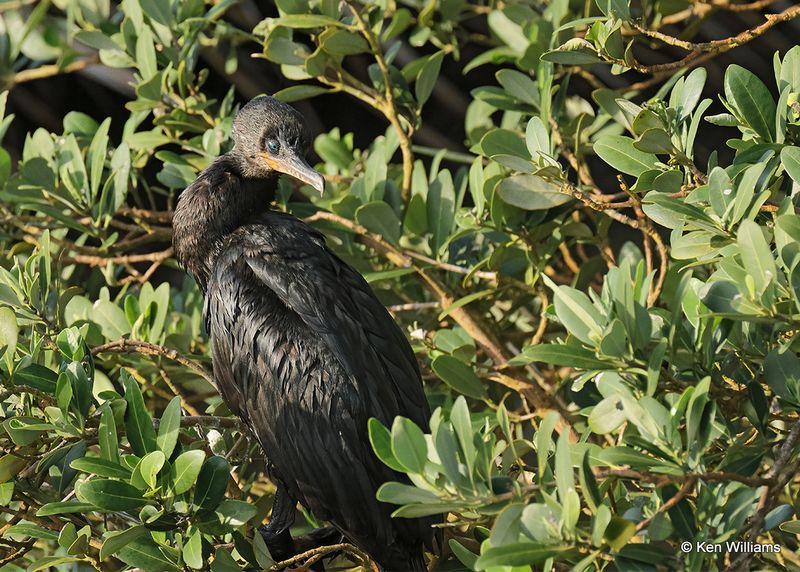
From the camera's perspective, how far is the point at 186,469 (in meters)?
1.61

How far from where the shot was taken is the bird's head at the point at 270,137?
236cm

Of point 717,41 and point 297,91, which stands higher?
point 717,41

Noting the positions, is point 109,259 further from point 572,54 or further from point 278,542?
point 572,54

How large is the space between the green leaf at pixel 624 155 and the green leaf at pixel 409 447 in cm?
74

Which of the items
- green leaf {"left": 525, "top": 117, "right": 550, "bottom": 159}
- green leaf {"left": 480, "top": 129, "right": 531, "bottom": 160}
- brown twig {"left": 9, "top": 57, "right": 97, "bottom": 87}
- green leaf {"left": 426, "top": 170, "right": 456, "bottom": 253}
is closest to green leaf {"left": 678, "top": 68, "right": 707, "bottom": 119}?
green leaf {"left": 525, "top": 117, "right": 550, "bottom": 159}

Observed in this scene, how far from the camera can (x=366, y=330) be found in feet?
6.98

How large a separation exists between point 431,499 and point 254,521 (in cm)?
88

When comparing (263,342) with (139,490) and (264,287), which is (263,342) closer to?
(264,287)

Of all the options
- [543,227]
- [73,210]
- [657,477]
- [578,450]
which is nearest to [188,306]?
[73,210]

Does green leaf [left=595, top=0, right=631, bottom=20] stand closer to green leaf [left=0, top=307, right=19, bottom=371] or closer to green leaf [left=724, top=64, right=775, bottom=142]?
green leaf [left=724, top=64, right=775, bottom=142]

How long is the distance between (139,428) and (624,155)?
0.98 meters

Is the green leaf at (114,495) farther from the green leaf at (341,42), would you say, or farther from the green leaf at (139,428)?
the green leaf at (341,42)

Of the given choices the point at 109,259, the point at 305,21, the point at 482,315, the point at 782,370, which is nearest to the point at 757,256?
the point at 782,370

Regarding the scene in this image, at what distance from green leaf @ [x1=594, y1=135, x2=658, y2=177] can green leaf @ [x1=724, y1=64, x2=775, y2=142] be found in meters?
0.21
